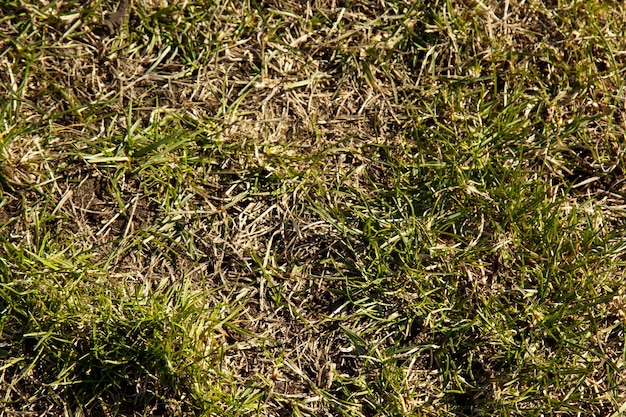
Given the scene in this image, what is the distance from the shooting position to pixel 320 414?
114 inches

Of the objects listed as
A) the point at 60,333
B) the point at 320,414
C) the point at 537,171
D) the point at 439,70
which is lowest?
the point at 320,414

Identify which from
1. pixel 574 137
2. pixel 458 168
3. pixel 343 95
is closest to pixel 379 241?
pixel 458 168

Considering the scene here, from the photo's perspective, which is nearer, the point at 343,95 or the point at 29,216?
the point at 29,216

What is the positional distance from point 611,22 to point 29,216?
2584mm

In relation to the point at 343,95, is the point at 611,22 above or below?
above

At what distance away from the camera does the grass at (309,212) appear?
112 inches

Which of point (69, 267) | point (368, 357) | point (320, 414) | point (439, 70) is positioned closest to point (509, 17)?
point (439, 70)

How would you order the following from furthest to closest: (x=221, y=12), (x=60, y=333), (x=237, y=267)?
(x=221, y=12)
(x=237, y=267)
(x=60, y=333)

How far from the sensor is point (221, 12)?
10.6 ft

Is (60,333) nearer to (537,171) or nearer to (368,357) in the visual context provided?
(368,357)

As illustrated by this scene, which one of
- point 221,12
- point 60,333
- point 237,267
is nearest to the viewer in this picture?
point 60,333

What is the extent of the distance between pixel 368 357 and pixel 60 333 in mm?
1151

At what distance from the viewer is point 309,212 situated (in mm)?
3074

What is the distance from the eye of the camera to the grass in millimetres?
2852
